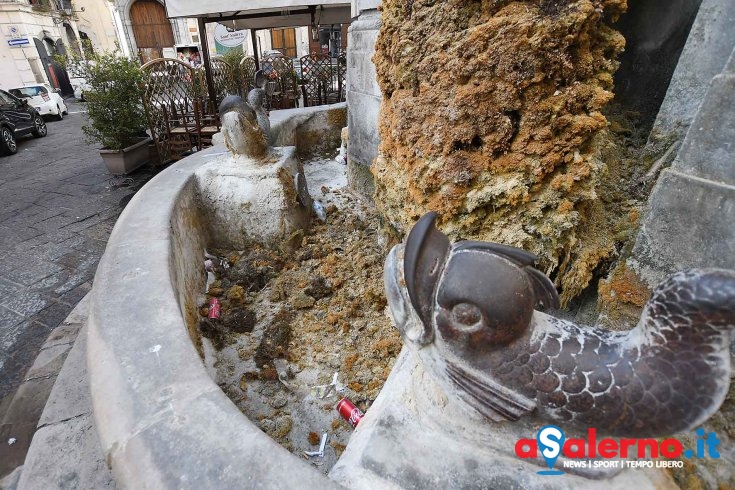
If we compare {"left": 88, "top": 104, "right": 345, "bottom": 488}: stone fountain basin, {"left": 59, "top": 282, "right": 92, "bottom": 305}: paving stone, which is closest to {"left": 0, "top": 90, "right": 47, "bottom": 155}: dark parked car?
{"left": 59, "top": 282, "right": 92, "bottom": 305}: paving stone

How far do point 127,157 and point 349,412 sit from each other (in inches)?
243

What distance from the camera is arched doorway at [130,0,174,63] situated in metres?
18.9

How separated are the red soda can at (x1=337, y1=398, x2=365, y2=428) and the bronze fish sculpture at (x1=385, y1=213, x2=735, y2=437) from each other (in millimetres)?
770

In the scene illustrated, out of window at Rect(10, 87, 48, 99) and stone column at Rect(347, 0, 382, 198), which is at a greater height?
stone column at Rect(347, 0, 382, 198)

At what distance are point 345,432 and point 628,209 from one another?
4.71ft

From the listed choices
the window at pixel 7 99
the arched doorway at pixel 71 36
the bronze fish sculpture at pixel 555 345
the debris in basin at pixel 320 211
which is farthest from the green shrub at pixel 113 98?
the arched doorway at pixel 71 36

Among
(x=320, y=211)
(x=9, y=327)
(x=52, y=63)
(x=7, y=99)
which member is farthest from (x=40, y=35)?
(x=320, y=211)

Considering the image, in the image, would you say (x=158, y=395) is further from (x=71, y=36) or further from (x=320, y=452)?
(x=71, y=36)

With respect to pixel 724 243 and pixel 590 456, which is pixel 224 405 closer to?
pixel 590 456

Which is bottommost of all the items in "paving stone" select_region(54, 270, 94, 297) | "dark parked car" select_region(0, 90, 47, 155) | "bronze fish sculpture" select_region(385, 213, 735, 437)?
"paving stone" select_region(54, 270, 94, 297)

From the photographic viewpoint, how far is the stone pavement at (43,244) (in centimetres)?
267

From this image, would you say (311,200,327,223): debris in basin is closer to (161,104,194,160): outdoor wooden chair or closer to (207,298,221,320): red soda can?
(207,298,221,320): red soda can

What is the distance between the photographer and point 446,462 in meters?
1.00

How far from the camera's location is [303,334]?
2047mm
